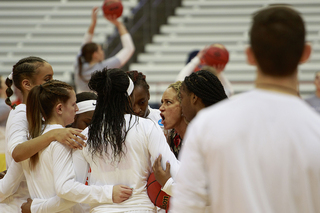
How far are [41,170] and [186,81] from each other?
3.50 ft

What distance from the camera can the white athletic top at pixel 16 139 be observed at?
8.68 ft

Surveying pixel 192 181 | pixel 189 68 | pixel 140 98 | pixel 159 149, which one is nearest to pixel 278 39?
pixel 192 181

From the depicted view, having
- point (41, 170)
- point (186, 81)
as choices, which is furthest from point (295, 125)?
point (41, 170)

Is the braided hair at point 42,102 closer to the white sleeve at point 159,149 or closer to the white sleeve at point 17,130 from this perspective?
the white sleeve at point 17,130

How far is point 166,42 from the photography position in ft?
34.1

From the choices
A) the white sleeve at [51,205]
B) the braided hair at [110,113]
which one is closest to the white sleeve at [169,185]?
the braided hair at [110,113]

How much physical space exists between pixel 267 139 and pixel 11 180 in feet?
6.44

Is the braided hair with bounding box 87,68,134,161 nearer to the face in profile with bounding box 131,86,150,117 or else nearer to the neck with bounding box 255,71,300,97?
the face in profile with bounding box 131,86,150,117

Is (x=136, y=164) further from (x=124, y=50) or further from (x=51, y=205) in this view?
(x=124, y=50)

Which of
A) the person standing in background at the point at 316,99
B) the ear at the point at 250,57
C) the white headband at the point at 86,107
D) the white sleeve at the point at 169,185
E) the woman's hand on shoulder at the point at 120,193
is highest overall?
the ear at the point at 250,57

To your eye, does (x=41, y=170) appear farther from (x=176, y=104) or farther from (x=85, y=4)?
(x=85, y=4)

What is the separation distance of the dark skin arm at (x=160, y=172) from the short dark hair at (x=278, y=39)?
1.03m

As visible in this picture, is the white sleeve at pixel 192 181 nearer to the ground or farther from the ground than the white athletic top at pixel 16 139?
farther from the ground

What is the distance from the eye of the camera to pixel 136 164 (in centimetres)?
230
